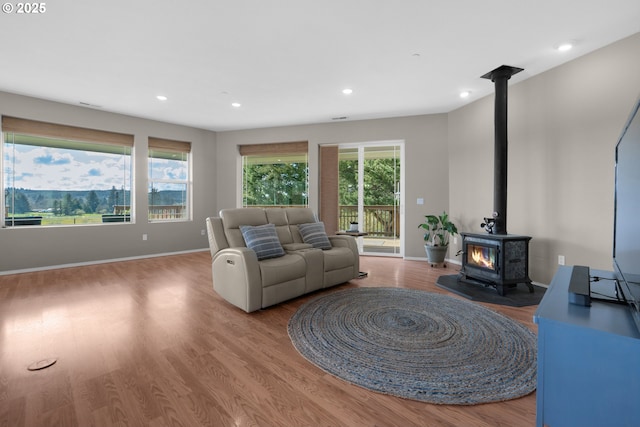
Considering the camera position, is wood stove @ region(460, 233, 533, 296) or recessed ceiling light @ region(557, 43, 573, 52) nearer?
recessed ceiling light @ region(557, 43, 573, 52)

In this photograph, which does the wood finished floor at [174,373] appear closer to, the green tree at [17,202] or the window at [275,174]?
the green tree at [17,202]

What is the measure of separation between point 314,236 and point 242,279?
1275 mm

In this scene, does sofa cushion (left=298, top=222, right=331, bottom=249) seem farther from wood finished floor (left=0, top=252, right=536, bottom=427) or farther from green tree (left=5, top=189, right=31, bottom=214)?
green tree (left=5, top=189, right=31, bottom=214)

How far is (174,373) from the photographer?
1.83 meters

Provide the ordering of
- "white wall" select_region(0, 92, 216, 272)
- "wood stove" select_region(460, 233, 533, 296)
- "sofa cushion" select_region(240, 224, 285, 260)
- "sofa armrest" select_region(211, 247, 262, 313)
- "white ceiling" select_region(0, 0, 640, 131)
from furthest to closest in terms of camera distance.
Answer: "white wall" select_region(0, 92, 216, 272)
"wood stove" select_region(460, 233, 533, 296)
"sofa cushion" select_region(240, 224, 285, 260)
"sofa armrest" select_region(211, 247, 262, 313)
"white ceiling" select_region(0, 0, 640, 131)

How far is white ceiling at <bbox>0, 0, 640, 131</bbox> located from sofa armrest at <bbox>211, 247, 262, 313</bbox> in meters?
2.09

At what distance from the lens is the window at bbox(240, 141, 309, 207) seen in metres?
6.24

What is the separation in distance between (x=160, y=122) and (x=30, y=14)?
3398 millimetres

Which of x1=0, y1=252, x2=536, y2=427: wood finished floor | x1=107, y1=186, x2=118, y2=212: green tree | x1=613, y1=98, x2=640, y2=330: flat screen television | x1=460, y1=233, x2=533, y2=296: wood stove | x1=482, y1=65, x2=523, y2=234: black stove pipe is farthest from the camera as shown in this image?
x1=107, y1=186, x2=118, y2=212: green tree

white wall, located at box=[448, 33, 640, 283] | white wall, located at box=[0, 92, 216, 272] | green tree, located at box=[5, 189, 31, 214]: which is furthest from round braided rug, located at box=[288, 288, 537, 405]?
green tree, located at box=[5, 189, 31, 214]

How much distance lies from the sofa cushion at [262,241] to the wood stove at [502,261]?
2378mm

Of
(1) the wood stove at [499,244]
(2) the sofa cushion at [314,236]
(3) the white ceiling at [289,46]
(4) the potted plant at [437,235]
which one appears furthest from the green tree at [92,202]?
(1) the wood stove at [499,244]

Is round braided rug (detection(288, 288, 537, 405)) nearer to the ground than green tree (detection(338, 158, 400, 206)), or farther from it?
nearer to the ground

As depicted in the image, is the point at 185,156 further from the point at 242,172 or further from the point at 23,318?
the point at 23,318
